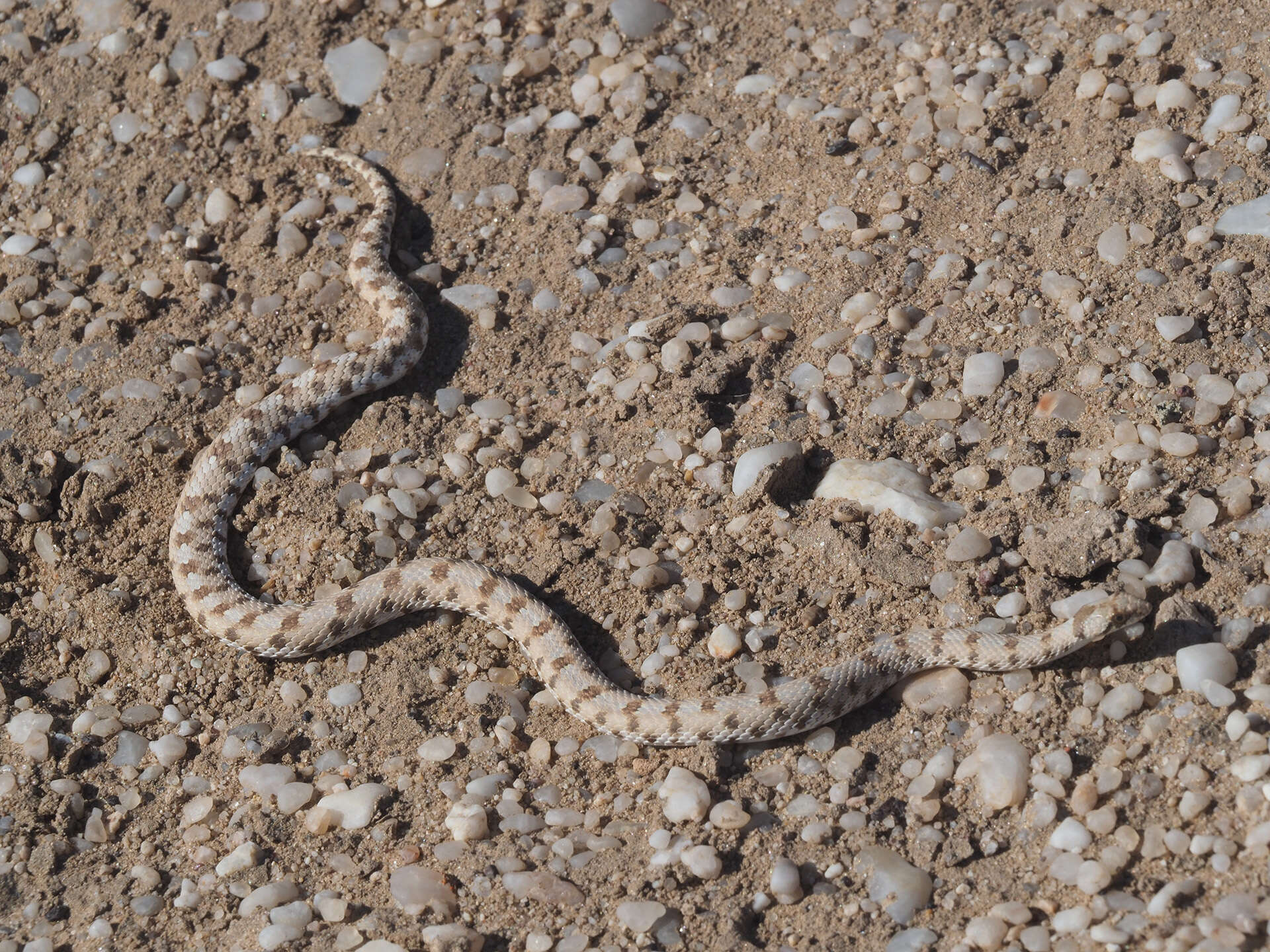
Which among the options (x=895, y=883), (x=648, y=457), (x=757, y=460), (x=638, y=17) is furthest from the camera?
(x=638, y=17)

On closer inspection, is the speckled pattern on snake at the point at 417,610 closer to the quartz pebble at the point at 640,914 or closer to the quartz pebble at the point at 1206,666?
the quartz pebble at the point at 1206,666

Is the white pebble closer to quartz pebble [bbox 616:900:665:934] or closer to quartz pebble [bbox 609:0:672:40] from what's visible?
quartz pebble [bbox 616:900:665:934]

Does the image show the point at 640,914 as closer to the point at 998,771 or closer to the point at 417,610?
the point at 998,771

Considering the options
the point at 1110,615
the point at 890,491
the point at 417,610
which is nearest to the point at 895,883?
the point at 1110,615

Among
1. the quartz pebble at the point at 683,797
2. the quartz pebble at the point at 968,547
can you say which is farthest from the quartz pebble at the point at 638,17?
the quartz pebble at the point at 683,797

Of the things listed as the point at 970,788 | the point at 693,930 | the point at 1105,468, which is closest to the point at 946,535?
the point at 1105,468
